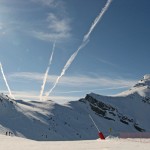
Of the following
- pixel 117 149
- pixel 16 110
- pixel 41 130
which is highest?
pixel 16 110

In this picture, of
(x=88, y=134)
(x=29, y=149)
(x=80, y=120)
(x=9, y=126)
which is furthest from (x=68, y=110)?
(x=29, y=149)

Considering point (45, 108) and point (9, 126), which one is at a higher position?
point (45, 108)

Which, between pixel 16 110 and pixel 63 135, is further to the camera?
pixel 16 110

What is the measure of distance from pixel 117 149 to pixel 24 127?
88.0 metres

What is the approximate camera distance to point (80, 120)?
14962cm

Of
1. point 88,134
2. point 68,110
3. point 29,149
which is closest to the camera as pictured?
point 29,149

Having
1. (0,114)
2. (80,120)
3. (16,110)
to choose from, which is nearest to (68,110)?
(80,120)

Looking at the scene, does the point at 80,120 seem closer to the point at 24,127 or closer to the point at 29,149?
the point at 24,127

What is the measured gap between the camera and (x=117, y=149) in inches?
568

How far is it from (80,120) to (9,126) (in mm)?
59046

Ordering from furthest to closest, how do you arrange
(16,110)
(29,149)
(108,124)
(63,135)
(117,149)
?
1. (108,124)
2. (16,110)
3. (63,135)
4. (29,149)
5. (117,149)

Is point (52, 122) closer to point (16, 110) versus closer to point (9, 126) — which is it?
point (16, 110)

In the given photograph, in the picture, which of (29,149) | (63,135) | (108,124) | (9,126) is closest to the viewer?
(29,149)

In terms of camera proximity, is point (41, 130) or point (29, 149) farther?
point (41, 130)
